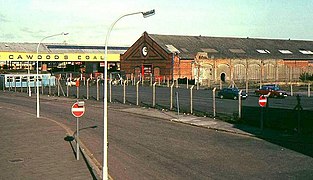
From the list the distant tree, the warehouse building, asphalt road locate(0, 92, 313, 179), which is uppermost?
the warehouse building

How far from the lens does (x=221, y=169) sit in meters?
16.7

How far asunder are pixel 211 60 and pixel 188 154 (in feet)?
192

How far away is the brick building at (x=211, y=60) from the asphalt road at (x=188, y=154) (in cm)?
4629

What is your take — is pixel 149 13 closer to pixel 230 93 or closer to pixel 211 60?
pixel 230 93

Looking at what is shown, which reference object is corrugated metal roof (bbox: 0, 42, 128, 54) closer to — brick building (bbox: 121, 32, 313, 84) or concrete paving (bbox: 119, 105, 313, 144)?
brick building (bbox: 121, 32, 313, 84)

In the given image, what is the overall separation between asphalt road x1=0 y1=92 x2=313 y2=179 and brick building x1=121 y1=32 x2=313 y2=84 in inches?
1822

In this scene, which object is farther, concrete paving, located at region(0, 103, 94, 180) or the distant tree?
the distant tree

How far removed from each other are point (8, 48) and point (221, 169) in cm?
8497

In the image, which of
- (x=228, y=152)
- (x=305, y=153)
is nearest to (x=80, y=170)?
(x=228, y=152)

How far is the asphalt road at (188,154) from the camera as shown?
16.1 meters

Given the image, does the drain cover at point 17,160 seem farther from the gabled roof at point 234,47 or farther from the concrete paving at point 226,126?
the gabled roof at point 234,47

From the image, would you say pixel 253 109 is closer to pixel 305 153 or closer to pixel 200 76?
pixel 305 153

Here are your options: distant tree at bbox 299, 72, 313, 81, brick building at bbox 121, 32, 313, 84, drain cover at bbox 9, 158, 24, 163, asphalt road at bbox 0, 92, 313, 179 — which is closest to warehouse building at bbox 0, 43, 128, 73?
brick building at bbox 121, 32, 313, 84

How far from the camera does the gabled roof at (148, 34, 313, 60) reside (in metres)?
80.9
